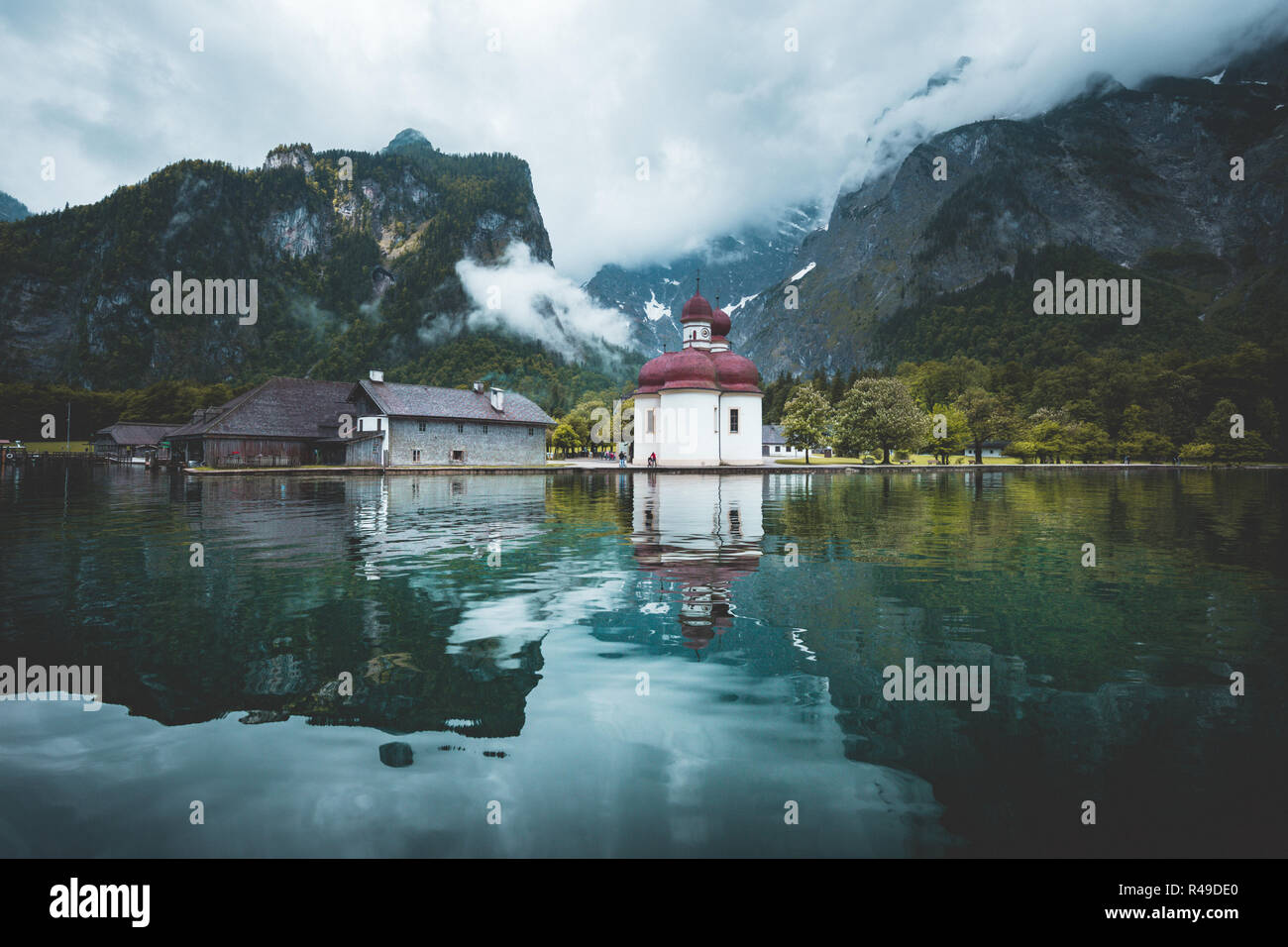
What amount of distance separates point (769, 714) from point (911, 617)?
4272 millimetres

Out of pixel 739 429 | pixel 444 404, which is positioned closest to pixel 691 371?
pixel 739 429

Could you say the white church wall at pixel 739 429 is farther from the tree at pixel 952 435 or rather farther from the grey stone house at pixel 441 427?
the tree at pixel 952 435

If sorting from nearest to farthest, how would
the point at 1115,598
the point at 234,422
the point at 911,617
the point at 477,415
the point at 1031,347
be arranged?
the point at 911,617
the point at 1115,598
the point at 234,422
the point at 477,415
the point at 1031,347

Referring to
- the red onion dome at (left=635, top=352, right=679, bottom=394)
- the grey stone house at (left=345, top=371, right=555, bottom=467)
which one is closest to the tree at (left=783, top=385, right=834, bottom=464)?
the red onion dome at (left=635, top=352, right=679, bottom=394)

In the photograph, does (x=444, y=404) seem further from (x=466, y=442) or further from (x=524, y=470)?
(x=524, y=470)

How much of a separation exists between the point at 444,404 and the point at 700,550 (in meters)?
Result: 64.4

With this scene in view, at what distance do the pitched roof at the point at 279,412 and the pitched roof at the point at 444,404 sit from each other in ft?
14.0

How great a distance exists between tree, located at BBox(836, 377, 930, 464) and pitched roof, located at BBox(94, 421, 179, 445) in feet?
294

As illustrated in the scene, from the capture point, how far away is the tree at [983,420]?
104744 millimetres

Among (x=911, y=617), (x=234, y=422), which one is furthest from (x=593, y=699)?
(x=234, y=422)

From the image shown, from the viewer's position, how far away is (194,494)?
3375 cm

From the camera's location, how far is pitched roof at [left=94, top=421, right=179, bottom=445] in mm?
97438

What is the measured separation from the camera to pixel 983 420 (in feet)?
346
